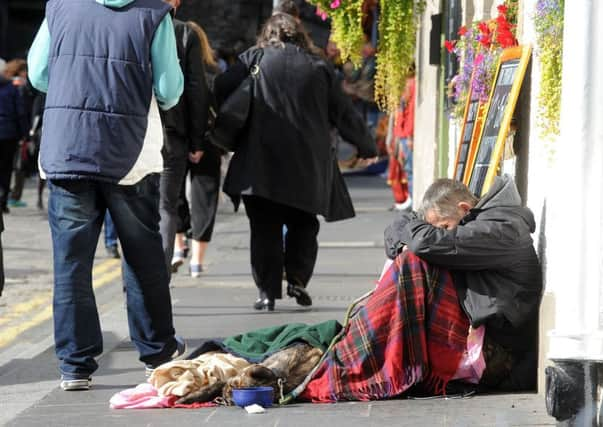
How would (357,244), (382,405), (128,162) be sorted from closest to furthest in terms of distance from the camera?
(382,405)
(128,162)
(357,244)

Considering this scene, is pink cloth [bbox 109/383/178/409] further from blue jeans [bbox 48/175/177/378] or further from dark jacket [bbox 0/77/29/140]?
dark jacket [bbox 0/77/29/140]

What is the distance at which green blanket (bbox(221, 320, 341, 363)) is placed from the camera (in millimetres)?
6242

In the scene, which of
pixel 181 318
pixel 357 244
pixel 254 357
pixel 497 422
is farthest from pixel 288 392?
pixel 357 244

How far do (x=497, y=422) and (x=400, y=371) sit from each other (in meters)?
0.63

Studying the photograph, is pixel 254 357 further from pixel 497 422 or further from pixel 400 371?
pixel 497 422

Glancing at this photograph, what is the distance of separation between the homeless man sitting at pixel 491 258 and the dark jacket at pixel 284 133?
267 centimetres

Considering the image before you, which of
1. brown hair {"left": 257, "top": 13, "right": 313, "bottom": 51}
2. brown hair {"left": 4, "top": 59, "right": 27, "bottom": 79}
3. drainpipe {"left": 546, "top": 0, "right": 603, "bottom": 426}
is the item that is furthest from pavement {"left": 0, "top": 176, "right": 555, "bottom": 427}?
brown hair {"left": 4, "top": 59, "right": 27, "bottom": 79}

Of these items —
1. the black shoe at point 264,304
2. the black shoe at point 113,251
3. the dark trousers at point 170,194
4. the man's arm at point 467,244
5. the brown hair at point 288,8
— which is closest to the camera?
the man's arm at point 467,244

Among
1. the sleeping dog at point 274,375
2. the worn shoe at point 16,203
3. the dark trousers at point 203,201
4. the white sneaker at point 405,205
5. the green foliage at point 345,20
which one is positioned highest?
the green foliage at point 345,20

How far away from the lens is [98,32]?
21.3ft

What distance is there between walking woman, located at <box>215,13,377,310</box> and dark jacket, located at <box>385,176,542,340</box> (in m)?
2.80

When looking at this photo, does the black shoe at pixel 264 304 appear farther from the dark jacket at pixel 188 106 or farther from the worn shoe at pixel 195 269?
the worn shoe at pixel 195 269

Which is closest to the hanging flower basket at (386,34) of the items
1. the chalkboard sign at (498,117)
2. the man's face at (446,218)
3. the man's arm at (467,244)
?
the chalkboard sign at (498,117)

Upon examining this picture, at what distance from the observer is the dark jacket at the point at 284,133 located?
8.88 metres
